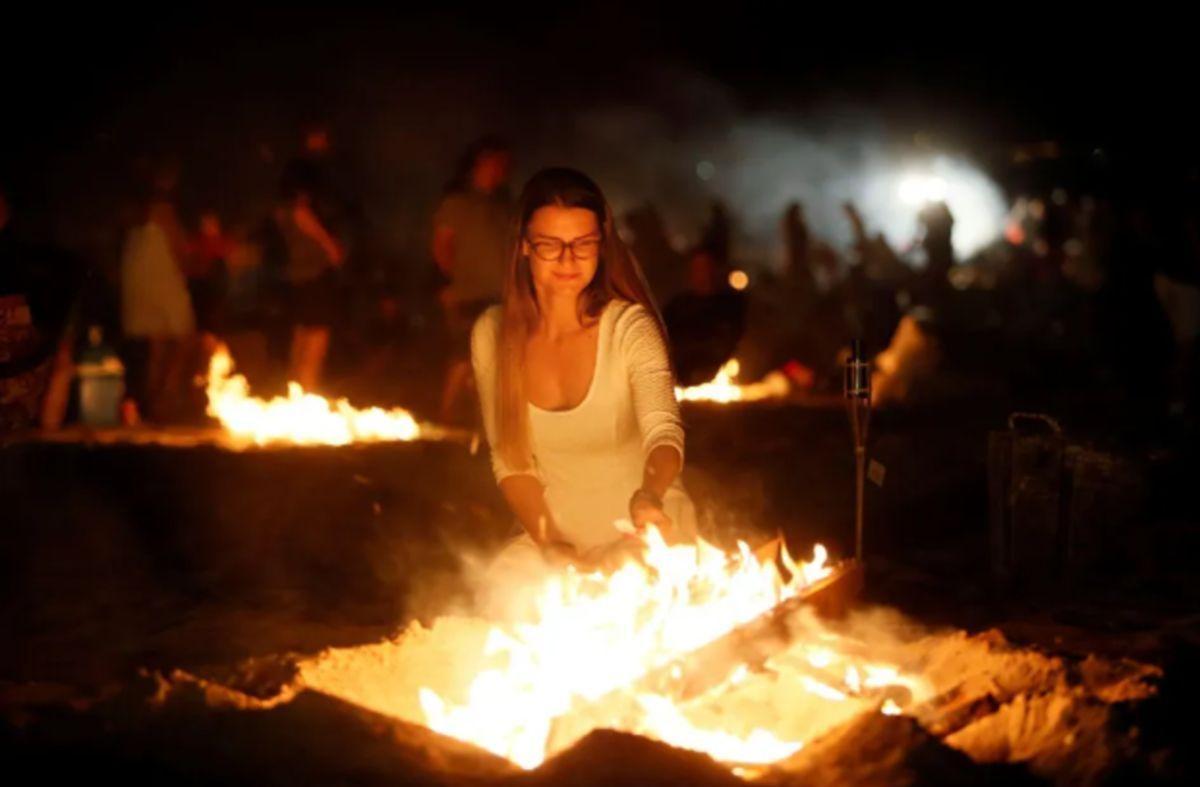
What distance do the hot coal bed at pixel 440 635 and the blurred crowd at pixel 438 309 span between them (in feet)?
3.44

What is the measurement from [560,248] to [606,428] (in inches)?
27.4

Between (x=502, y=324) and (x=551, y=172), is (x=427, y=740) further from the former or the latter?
(x=551, y=172)

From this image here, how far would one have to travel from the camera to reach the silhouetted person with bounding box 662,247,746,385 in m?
9.16

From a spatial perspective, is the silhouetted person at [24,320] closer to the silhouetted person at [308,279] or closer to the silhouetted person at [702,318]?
the silhouetted person at [308,279]

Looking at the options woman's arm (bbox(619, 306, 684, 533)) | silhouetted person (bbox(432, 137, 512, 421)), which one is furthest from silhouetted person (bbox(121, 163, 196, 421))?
woman's arm (bbox(619, 306, 684, 533))

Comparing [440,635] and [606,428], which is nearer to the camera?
[606,428]

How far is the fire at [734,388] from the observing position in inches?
413

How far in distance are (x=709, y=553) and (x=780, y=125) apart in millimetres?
23446

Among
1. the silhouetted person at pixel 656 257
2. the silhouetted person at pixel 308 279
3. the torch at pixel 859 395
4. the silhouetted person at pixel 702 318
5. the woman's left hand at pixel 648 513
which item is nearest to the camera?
the woman's left hand at pixel 648 513

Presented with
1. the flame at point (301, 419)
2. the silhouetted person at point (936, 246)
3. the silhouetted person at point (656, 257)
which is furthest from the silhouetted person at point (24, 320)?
the silhouetted person at point (936, 246)

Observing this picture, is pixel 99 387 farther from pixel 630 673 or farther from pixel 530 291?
pixel 630 673

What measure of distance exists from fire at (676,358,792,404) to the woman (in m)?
5.03

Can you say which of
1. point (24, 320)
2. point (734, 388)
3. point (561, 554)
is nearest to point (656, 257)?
point (734, 388)

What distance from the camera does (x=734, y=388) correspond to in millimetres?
11367
